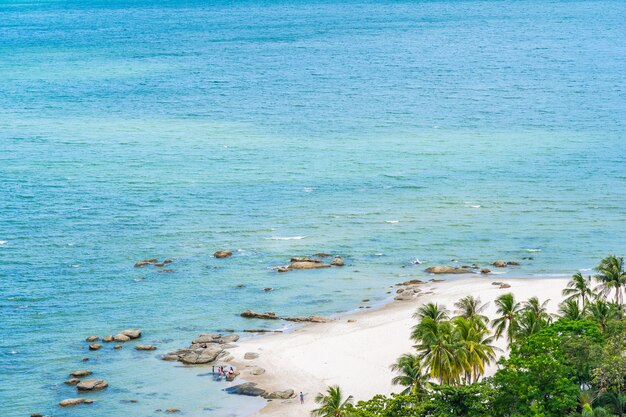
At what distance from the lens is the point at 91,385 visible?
82250 millimetres

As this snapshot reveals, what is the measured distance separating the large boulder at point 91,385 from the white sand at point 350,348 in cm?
1118

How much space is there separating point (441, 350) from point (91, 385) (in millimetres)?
31115

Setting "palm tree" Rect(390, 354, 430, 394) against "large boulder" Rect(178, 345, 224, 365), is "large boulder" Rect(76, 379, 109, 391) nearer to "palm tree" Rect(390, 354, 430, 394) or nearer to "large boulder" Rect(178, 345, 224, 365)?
"large boulder" Rect(178, 345, 224, 365)

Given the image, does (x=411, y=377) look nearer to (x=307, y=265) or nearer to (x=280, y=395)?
(x=280, y=395)

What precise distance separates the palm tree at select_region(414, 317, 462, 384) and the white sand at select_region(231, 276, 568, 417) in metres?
10.7

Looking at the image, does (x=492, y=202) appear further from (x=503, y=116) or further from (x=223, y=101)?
(x=223, y=101)

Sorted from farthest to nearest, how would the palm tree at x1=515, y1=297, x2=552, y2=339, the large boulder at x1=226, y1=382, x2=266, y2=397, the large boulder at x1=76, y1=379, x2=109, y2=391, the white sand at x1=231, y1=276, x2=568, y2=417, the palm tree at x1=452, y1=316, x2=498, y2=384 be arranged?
the large boulder at x1=76, y1=379, x2=109, y2=391 < the white sand at x1=231, y1=276, x2=568, y2=417 < the large boulder at x1=226, y1=382, x2=266, y2=397 < the palm tree at x1=515, y1=297, x2=552, y2=339 < the palm tree at x1=452, y1=316, x2=498, y2=384

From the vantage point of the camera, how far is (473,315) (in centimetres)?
7331

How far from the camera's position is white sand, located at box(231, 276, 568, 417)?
80.1 metres

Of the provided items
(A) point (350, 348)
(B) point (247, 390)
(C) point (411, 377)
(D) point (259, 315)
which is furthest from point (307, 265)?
(C) point (411, 377)

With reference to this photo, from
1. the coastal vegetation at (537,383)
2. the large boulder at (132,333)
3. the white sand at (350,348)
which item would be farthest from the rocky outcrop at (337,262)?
the coastal vegetation at (537,383)

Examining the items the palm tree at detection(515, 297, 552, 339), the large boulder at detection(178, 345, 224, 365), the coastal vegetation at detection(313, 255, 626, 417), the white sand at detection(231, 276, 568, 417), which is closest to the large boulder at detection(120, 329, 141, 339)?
the large boulder at detection(178, 345, 224, 365)

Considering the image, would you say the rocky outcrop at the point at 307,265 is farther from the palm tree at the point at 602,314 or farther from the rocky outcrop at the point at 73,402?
the palm tree at the point at 602,314

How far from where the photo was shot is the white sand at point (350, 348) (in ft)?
263
